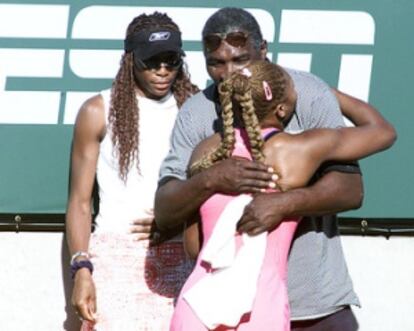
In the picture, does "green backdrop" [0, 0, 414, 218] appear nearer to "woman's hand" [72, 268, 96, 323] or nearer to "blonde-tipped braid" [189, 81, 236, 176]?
"woman's hand" [72, 268, 96, 323]

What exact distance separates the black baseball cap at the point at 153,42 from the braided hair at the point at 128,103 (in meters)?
0.04

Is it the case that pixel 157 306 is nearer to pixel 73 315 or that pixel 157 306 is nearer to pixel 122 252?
pixel 122 252

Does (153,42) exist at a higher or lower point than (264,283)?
higher

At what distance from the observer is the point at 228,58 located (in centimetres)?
406

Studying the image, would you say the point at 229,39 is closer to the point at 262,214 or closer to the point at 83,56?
the point at 262,214

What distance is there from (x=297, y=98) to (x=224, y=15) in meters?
0.38

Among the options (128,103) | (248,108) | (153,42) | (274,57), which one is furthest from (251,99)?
(274,57)

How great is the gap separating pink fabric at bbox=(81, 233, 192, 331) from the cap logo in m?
0.72

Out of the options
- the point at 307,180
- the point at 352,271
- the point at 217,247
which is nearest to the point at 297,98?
the point at 307,180

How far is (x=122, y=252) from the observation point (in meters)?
4.65

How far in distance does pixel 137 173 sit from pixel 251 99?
3.53 ft

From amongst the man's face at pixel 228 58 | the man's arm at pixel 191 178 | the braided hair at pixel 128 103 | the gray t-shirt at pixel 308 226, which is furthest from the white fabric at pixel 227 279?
the braided hair at pixel 128 103

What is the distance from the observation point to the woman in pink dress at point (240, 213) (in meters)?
3.66

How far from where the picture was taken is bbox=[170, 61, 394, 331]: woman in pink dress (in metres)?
3.66
